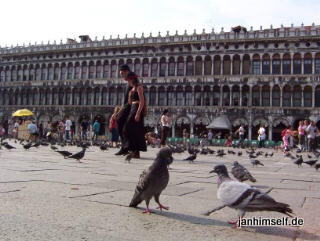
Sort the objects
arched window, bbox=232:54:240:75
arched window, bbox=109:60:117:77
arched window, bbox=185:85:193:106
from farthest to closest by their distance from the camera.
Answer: arched window, bbox=109:60:117:77
arched window, bbox=185:85:193:106
arched window, bbox=232:54:240:75

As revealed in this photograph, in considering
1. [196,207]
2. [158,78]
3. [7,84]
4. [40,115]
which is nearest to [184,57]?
[158,78]

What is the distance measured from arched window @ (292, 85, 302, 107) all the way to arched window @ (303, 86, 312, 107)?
1.53 ft

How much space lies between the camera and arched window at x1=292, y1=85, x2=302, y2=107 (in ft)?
128

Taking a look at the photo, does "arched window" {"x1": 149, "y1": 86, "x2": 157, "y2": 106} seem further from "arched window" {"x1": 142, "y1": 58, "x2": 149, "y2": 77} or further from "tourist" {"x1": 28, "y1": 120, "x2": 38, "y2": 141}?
"tourist" {"x1": 28, "y1": 120, "x2": 38, "y2": 141}

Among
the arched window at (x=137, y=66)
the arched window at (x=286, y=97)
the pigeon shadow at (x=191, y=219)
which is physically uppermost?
the arched window at (x=137, y=66)

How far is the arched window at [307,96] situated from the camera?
38.6 meters

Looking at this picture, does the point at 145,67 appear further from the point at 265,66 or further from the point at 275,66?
the point at 275,66

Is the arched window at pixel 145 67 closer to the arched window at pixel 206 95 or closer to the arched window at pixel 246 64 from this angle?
the arched window at pixel 206 95

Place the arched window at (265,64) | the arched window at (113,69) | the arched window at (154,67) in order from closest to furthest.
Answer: the arched window at (265,64)
the arched window at (154,67)
the arched window at (113,69)

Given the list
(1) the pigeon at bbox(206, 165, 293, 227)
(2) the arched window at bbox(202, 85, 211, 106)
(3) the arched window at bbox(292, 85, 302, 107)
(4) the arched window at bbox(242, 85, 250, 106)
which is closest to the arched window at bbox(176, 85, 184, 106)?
(2) the arched window at bbox(202, 85, 211, 106)

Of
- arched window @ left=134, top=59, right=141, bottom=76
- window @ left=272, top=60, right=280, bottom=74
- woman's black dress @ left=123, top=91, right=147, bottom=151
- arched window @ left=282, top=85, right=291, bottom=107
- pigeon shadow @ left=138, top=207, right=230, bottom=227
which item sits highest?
arched window @ left=134, top=59, right=141, bottom=76

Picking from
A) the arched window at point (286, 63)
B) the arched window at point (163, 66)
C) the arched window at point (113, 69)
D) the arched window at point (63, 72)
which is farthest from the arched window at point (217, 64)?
the arched window at point (63, 72)

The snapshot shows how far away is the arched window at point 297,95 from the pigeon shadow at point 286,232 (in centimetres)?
3825

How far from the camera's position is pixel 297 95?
39094 millimetres
